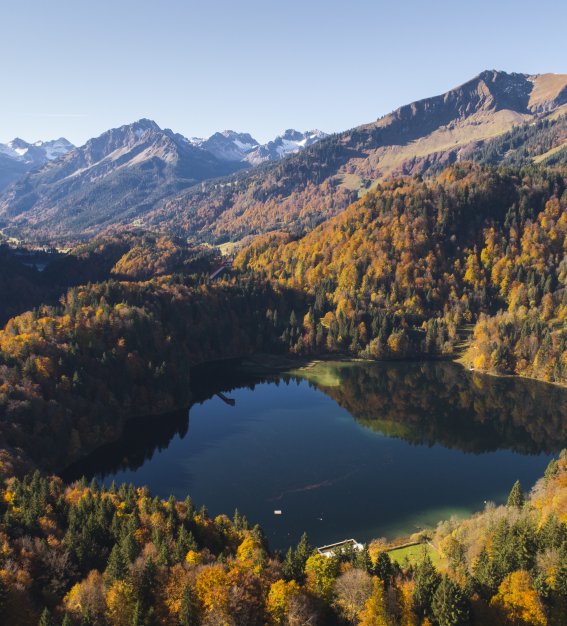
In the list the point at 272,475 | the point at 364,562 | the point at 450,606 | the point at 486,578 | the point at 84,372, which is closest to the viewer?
the point at 450,606

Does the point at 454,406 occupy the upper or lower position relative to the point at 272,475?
lower

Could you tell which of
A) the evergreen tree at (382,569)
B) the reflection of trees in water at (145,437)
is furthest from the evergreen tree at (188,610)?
the reflection of trees in water at (145,437)

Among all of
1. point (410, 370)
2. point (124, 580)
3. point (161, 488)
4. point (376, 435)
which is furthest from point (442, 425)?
point (124, 580)

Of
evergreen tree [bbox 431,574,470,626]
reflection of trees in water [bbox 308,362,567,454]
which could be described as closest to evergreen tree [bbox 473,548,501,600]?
evergreen tree [bbox 431,574,470,626]

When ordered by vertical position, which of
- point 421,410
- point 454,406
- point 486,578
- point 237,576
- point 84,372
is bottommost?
point 454,406

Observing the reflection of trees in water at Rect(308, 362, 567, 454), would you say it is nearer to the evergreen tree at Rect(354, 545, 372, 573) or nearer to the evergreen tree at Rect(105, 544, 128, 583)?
the evergreen tree at Rect(354, 545, 372, 573)

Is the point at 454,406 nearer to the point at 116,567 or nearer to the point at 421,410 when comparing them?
the point at 421,410

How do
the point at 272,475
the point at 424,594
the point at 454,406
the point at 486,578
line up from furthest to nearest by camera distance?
the point at 454,406 < the point at 272,475 < the point at 486,578 < the point at 424,594

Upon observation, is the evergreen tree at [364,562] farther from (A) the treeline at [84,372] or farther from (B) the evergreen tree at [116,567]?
(A) the treeline at [84,372]

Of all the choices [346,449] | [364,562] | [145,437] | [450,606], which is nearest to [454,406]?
[346,449]
